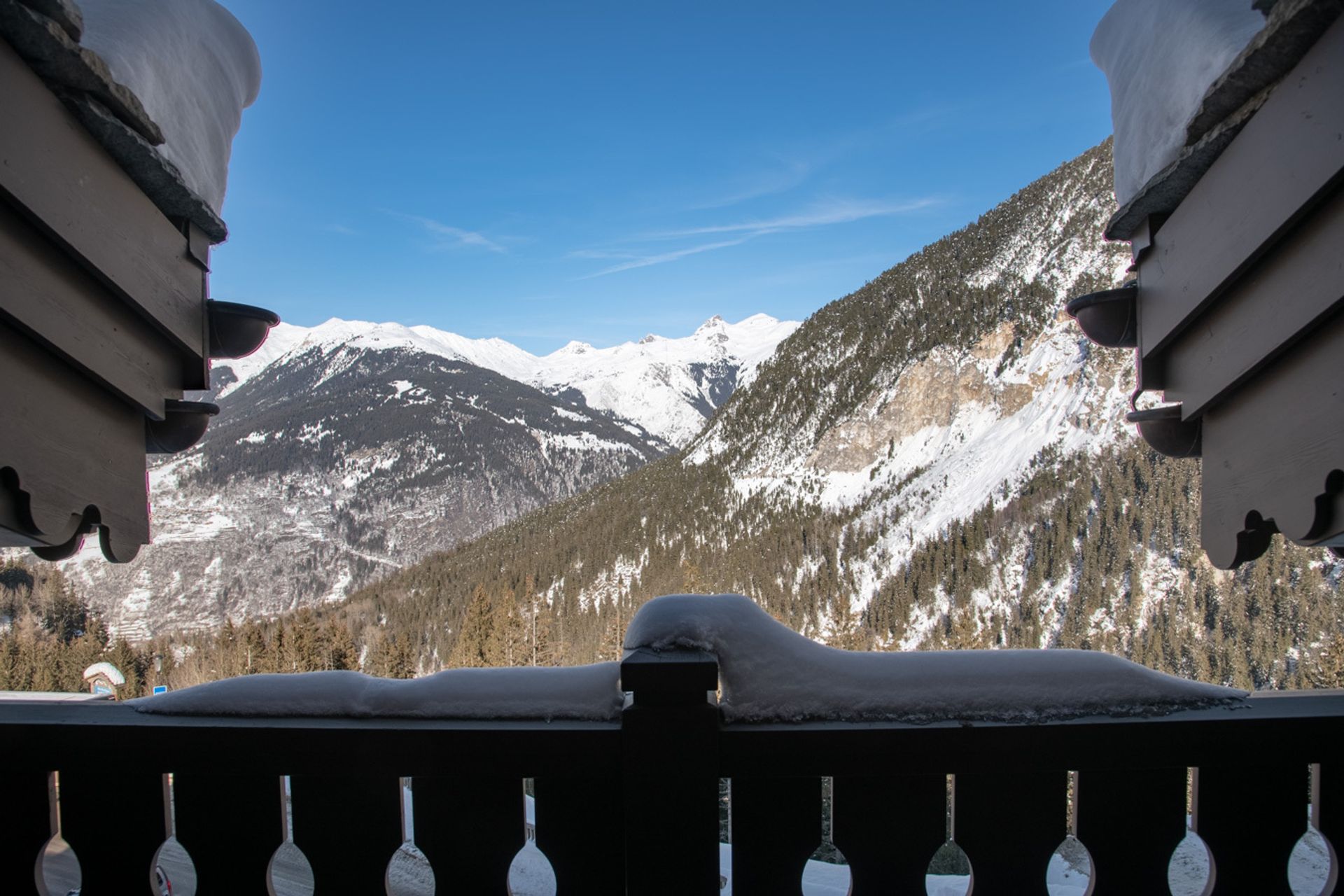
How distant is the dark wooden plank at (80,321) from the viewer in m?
1.72

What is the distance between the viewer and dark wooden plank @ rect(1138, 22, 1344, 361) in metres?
1.51

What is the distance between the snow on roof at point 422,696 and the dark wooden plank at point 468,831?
137 mm

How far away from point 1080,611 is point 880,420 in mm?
33182

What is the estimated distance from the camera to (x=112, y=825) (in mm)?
1547

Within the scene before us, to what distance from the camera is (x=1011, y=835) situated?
1.49 m

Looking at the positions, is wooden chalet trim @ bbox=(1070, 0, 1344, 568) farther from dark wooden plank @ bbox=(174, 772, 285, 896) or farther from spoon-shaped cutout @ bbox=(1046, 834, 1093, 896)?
dark wooden plank @ bbox=(174, 772, 285, 896)

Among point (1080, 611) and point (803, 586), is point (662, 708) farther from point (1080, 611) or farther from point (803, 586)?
point (803, 586)

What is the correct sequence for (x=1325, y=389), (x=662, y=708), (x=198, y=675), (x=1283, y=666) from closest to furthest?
(x=662, y=708) → (x=1325, y=389) → (x=1283, y=666) → (x=198, y=675)

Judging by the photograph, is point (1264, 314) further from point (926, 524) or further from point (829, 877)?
point (926, 524)

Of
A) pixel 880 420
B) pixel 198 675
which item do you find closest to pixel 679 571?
pixel 880 420

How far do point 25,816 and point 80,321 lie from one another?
115cm

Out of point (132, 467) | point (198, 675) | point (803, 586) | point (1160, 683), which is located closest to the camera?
point (1160, 683)

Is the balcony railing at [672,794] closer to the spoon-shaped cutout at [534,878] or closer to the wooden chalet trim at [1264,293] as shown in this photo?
the spoon-shaped cutout at [534,878]

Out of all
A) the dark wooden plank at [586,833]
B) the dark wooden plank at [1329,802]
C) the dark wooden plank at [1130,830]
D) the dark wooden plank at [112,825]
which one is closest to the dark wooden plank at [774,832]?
the dark wooden plank at [586,833]
